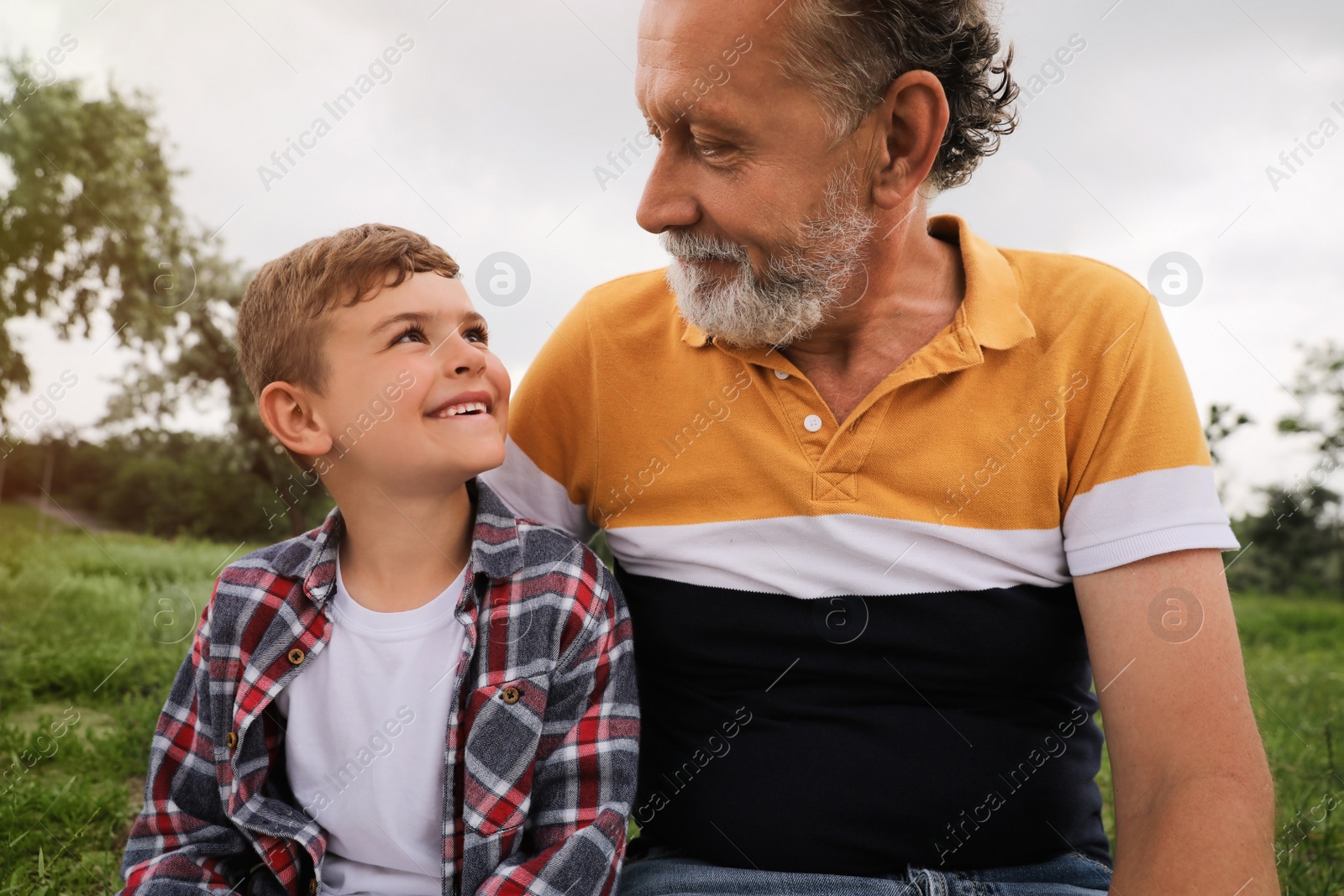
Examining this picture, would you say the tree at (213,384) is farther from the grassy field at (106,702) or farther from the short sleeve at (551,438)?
the short sleeve at (551,438)

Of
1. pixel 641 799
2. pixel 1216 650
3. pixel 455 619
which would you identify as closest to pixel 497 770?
pixel 455 619

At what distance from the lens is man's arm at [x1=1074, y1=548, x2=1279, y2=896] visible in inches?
60.8

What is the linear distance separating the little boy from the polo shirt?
0.21 meters

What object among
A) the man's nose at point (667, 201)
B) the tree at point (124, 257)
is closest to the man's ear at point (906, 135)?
the man's nose at point (667, 201)

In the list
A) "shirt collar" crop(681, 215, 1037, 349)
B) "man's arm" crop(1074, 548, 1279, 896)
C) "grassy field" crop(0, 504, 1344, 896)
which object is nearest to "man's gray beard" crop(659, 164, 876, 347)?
"shirt collar" crop(681, 215, 1037, 349)

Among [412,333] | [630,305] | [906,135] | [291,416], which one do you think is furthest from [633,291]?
[291,416]

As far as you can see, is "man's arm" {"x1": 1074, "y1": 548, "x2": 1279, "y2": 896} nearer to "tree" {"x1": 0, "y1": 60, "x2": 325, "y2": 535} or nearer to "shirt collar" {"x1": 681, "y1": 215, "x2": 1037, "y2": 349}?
"shirt collar" {"x1": 681, "y1": 215, "x2": 1037, "y2": 349}

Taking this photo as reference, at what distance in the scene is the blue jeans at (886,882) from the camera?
1.68 meters

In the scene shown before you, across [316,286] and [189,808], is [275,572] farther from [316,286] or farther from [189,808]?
[316,286]

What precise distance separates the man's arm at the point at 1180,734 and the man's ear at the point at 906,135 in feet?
2.78

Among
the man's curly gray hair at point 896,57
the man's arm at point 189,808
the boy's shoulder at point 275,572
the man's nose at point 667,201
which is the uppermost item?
the man's curly gray hair at point 896,57

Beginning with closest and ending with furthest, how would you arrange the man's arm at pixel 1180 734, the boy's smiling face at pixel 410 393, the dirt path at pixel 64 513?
the man's arm at pixel 1180 734, the boy's smiling face at pixel 410 393, the dirt path at pixel 64 513

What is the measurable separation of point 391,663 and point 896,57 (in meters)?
1.52

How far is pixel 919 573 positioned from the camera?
1.80 metres
